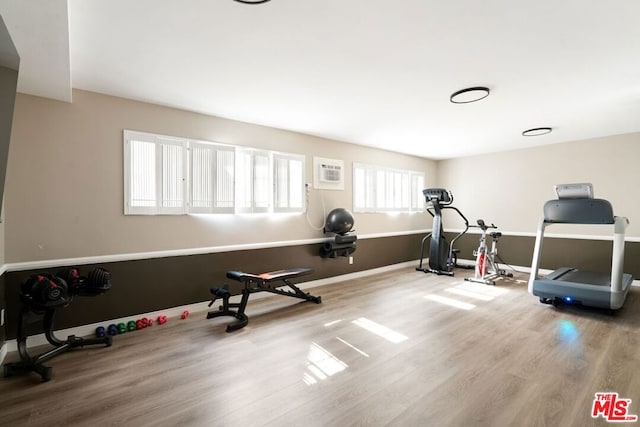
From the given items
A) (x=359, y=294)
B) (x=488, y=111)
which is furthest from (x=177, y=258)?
(x=488, y=111)

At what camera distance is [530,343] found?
280 centimetres

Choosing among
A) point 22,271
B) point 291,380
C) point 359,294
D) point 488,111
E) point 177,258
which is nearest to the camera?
point 291,380

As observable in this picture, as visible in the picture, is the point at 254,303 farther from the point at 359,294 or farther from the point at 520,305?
the point at 520,305

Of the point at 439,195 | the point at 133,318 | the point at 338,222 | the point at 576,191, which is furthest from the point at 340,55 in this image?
the point at 439,195

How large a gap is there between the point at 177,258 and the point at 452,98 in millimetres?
3667

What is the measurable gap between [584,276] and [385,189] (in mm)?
3392

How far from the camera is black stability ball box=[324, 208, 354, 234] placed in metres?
4.78

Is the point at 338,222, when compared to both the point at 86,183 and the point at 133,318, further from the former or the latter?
the point at 86,183

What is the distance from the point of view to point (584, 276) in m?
4.32

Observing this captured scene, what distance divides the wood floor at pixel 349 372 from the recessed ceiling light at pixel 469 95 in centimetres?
249

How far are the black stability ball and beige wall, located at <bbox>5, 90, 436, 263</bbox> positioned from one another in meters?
1.39

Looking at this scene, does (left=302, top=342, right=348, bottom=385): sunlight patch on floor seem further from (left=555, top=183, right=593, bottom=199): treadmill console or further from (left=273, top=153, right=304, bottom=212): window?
(left=555, top=183, right=593, bottom=199): treadmill console

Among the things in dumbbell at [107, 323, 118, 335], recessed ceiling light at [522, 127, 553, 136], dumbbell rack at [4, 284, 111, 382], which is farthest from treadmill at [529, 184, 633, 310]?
dumbbell rack at [4, 284, 111, 382]

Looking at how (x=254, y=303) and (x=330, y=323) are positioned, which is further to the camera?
(x=254, y=303)
